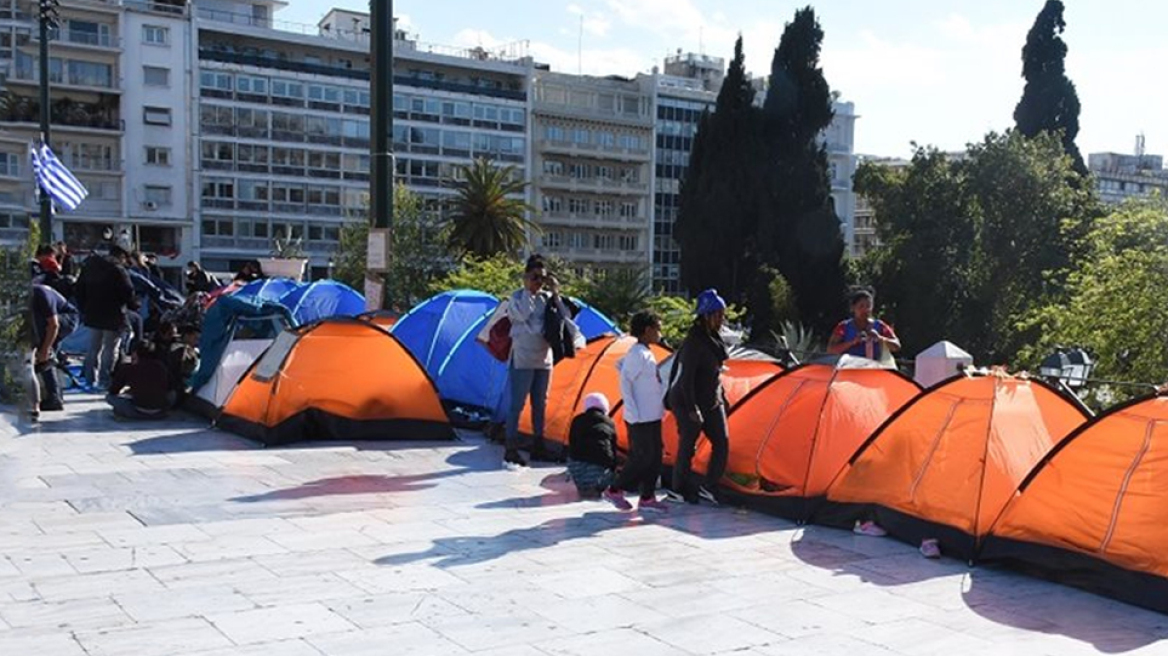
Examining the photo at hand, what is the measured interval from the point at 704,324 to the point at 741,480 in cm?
134

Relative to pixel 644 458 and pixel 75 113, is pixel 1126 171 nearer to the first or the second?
pixel 75 113

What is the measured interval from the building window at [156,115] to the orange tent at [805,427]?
209 feet

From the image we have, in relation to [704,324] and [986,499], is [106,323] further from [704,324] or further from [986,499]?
[986,499]

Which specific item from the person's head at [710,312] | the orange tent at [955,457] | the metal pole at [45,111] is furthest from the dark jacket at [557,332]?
the metal pole at [45,111]

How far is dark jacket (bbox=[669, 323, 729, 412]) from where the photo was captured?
913 cm

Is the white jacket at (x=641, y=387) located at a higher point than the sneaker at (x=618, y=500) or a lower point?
higher

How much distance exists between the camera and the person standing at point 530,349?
10.8 meters

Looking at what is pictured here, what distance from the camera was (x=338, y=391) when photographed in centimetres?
1220

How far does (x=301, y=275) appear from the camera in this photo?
2362 cm

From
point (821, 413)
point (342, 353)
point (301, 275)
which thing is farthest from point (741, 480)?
point (301, 275)

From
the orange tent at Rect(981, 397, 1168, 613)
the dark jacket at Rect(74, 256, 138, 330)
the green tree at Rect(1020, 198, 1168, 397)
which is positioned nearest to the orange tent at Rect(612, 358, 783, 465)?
the orange tent at Rect(981, 397, 1168, 613)

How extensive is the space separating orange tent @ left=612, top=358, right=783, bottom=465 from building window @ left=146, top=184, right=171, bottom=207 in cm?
6187

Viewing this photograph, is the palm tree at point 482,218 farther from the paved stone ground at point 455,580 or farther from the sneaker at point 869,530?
the sneaker at point 869,530

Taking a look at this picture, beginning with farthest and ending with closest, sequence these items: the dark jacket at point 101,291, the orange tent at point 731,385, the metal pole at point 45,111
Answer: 1. the metal pole at point 45,111
2. the dark jacket at point 101,291
3. the orange tent at point 731,385
